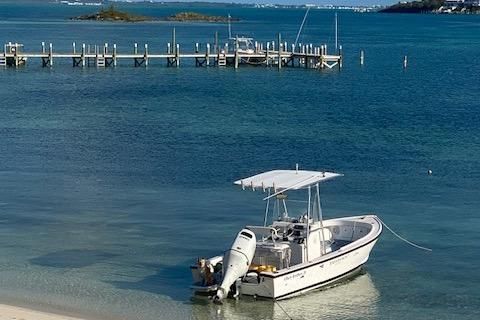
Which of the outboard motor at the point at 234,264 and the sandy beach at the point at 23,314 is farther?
the outboard motor at the point at 234,264

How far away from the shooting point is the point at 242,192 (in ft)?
122

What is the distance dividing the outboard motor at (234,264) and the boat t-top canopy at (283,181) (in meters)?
2.24

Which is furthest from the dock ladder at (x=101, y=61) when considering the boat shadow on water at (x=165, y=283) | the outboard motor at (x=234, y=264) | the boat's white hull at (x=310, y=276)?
the outboard motor at (x=234, y=264)

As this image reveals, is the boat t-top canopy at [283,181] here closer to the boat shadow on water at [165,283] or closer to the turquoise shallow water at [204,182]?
the turquoise shallow water at [204,182]

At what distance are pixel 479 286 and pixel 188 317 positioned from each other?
7882mm

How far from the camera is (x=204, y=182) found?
39.2 m

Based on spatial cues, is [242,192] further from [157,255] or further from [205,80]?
[205,80]

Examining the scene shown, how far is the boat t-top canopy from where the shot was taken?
88.0 feet

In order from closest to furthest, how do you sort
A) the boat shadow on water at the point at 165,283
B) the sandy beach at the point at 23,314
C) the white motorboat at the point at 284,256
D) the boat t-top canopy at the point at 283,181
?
the sandy beach at the point at 23,314 → the white motorboat at the point at 284,256 → the boat shadow on water at the point at 165,283 → the boat t-top canopy at the point at 283,181

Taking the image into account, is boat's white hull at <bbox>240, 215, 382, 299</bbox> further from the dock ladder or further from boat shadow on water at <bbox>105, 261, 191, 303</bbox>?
Result: the dock ladder

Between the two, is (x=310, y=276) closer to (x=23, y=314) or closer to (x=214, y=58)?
(x=23, y=314)

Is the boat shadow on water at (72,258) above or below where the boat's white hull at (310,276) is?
below

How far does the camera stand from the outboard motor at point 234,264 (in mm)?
24797

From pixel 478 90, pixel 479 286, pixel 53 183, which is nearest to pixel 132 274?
pixel 479 286
